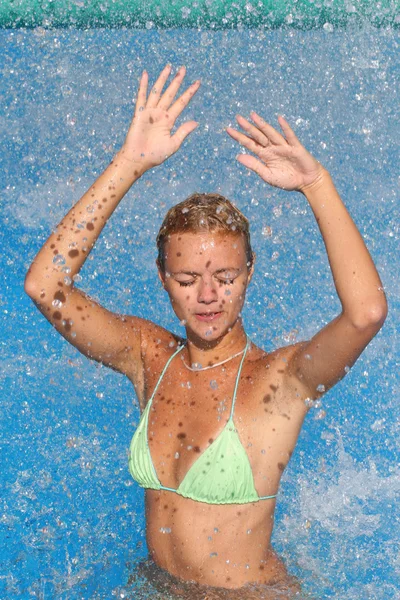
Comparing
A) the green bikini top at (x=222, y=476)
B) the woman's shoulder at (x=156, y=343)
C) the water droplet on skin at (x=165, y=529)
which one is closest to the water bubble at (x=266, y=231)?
the woman's shoulder at (x=156, y=343)

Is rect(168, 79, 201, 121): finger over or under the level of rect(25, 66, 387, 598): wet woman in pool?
over

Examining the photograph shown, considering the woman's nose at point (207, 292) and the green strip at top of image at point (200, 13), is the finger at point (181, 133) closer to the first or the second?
the woman's nose at point (207, 292)

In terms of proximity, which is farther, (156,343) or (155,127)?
(156,343)

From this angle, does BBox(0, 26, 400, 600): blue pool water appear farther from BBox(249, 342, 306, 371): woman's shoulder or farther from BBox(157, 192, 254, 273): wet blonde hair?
BBox(157, 192, 254, 273): wet blonde hair

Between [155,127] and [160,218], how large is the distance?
7.43ft

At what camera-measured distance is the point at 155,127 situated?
2.36 metres

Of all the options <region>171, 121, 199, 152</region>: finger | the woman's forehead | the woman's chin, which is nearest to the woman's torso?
the woman's chin

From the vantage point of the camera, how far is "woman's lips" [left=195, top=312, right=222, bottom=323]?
7.80ft

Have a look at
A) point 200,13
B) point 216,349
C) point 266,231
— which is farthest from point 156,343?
point 200,13

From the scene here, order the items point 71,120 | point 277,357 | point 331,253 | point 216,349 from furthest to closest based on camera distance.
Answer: point 71,120 < point 216,349 < point 277,357 < point 331,253

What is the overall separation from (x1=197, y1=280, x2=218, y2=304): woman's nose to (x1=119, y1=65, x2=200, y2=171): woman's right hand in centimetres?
35

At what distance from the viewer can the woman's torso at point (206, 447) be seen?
7.83 feet

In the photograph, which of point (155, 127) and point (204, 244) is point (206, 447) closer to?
point (204, 244)

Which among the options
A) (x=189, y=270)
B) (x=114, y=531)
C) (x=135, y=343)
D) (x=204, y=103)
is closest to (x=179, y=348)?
(x=135, y=343)
